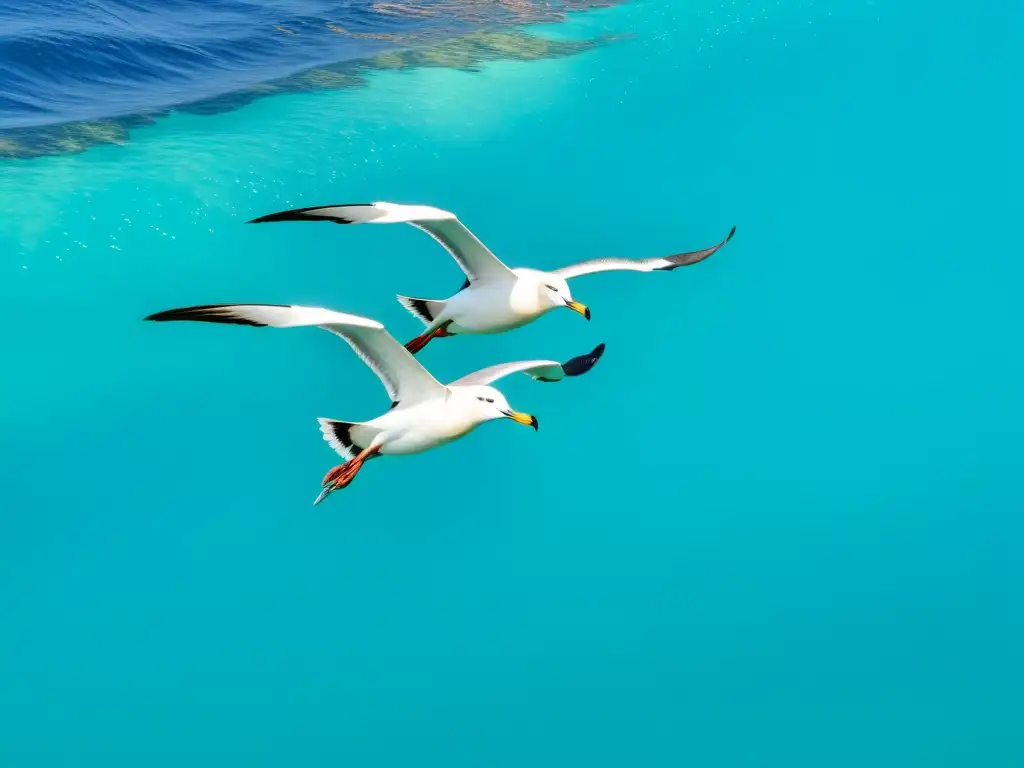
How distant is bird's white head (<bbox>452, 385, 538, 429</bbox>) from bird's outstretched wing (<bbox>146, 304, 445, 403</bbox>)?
0.45ft

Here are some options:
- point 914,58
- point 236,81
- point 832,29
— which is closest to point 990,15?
point 914,58

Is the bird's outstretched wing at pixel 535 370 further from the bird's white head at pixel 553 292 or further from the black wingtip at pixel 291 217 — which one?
the black wingtip at pixel 291 217

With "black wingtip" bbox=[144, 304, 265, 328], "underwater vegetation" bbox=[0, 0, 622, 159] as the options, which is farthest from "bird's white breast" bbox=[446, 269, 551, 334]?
"underwater vegetation" bbox=[0, 0, 622, 159]

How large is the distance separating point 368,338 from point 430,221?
926mm

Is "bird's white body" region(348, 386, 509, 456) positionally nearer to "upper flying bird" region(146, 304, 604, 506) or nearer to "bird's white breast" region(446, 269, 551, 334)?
"upper flying bird" region(146, 304, 604, 506)

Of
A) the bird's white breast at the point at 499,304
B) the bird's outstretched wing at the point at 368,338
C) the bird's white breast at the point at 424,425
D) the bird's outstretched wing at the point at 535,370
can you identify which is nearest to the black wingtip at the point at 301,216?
the bird's outstretched wing at the point at 368,338

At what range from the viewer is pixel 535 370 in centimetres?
677

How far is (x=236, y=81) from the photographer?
14805 mm

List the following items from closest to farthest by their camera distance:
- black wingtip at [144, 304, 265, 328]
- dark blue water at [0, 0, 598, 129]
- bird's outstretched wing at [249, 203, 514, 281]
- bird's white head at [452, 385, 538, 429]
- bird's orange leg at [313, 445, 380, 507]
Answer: black wingtip at [144, 304, 265, 328] → bird's outstretched wing at [249, 203, 514, 281] → bird's orange leg at [313, 445, 380, 507] → bird's white head at [452, 385, 538, 429] → dark blue water at [0, 0, 598, 129]

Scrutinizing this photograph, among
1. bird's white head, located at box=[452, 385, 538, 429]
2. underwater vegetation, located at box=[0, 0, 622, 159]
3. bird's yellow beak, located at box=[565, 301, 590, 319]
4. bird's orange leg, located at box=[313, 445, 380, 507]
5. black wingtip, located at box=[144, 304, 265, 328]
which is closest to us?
black wingtip, located at box=[144, 304, 265, 328]

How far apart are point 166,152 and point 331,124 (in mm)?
2468

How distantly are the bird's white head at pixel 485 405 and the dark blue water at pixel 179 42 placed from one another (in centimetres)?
997

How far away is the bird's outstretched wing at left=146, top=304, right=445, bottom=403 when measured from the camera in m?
4.35

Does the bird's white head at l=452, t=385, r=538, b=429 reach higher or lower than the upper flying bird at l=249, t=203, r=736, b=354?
lower
